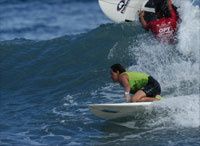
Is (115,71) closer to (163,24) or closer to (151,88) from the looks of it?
(151,88)

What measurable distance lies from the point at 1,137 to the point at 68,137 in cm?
130

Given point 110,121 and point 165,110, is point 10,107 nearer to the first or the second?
point 110,121

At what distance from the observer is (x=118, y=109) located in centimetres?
797

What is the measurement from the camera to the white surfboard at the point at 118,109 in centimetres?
784

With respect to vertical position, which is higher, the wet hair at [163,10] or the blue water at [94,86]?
the wet hair at [163,10]

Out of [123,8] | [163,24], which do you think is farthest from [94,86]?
[123,8]

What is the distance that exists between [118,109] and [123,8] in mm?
→ 6288

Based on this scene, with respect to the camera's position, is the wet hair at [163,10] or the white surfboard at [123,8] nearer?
the wet hair at [163,10]

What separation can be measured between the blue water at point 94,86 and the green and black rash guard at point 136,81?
50 centimetres

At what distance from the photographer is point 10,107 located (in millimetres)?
10273

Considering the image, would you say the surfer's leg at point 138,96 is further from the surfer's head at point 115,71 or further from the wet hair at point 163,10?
the wet hair at point 163,10

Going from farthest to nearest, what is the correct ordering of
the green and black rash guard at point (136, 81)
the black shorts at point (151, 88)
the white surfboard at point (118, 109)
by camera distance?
1. the black shorts at point (151, 88)
2. the green and black rash guard at point (136, 81)
3. the white surfboard at point (118, 109)

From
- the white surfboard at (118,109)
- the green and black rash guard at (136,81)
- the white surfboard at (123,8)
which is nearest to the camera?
the white surfboard at (118,109)

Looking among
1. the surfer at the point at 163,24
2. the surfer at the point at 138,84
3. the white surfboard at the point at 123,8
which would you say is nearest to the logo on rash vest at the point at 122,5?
the white surfboard at the point at 123,8
